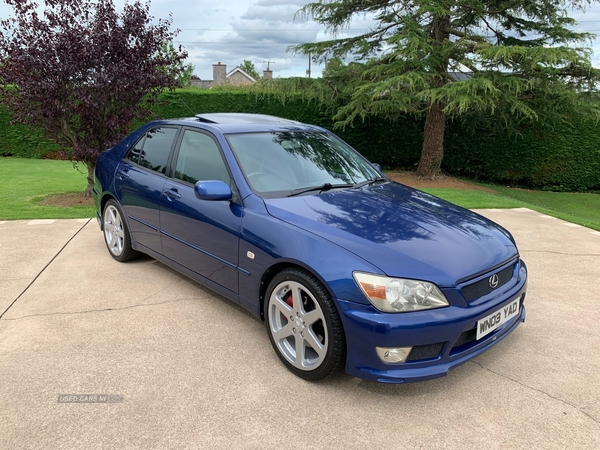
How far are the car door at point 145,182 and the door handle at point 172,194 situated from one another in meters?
0.12

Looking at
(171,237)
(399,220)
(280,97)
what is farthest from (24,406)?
Answer: (280,97)

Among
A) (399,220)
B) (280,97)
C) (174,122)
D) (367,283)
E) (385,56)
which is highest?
(385,56)

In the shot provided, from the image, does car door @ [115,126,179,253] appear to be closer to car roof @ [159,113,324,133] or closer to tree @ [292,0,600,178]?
car roof @ [159,113,324,133]

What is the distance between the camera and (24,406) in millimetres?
2537

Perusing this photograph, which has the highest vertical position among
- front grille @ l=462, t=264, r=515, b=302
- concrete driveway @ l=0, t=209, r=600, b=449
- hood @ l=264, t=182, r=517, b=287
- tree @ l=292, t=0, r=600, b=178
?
tree @ l=292, t=0, r=600, b=178

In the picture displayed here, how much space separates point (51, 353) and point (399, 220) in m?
2.52

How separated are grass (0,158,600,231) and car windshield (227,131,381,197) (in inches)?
177

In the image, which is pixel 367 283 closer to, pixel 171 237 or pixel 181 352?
pixel 181 352

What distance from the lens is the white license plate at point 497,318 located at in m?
2.62

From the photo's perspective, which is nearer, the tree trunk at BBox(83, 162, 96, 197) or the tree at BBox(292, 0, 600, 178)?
the tree trunk at BBox(83, 162, 96, 197)

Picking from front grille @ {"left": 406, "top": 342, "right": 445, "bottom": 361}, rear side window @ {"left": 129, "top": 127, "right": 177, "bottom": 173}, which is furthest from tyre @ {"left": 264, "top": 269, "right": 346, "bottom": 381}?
rear side window @ {"left": 129, "top": 127, "right": 177, "bottom": 173}

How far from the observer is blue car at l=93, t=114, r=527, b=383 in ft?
8.09

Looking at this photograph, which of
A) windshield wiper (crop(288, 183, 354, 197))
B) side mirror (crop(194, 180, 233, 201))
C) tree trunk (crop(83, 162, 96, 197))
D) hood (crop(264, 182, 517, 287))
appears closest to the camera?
hood (crop(264, 182, 517, 287))

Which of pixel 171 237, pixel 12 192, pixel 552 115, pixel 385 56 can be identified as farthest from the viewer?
pixel 385 56
